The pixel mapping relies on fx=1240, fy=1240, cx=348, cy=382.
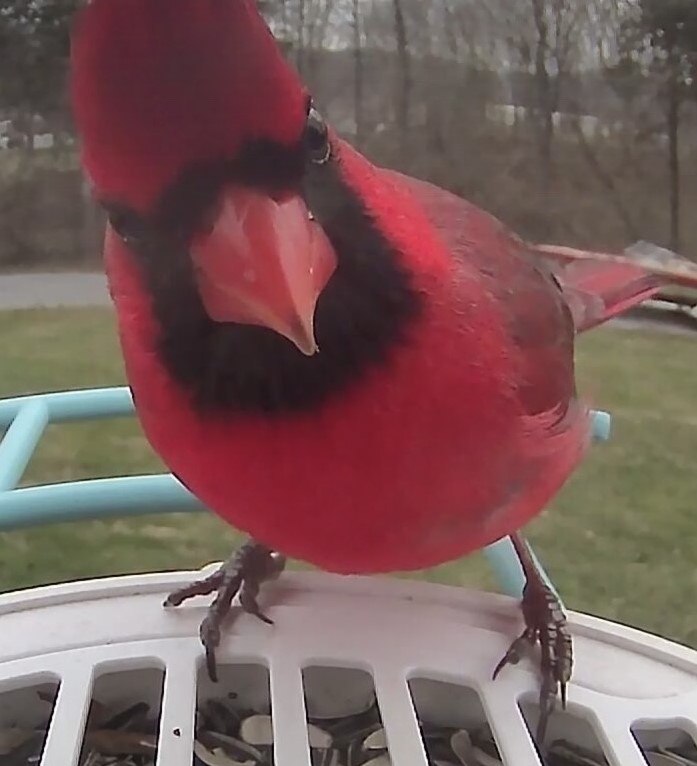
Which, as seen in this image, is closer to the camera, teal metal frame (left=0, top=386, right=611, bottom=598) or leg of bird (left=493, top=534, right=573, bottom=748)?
leg of bird (left=493, top=534, right=573, bottom=748)

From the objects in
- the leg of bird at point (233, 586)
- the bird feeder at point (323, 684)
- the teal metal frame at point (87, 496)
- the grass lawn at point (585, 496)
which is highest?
the teal metal frame at point (87, 496)

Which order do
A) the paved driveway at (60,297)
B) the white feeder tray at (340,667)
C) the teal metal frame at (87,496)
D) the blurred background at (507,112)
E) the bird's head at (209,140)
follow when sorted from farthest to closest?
the paved driveway at (60,297) < the blurred background at (507,112) < the teal metal frame at (87,496) < the white feeder tray at (340,667) < the bird's head at (209,140)

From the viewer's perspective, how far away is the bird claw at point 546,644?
28.6 inches

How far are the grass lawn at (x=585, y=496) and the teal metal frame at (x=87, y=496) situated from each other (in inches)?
12.4

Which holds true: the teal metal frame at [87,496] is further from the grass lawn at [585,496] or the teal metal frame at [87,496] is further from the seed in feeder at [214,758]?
the grass lawn at [585,496]

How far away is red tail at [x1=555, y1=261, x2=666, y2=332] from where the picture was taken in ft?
3.01

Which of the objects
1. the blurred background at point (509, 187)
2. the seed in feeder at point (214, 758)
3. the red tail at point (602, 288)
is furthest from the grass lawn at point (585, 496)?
the seed in feeder at point (214, 758)

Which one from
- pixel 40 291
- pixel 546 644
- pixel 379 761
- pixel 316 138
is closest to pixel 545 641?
pixel 546 644

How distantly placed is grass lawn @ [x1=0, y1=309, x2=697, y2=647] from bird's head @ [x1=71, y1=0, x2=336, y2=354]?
2.69 ft

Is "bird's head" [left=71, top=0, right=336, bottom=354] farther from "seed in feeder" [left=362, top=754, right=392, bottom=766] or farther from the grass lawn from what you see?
the grass lawn

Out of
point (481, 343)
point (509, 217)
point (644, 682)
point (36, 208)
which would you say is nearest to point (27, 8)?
point (36, 208)

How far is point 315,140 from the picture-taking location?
0.48m

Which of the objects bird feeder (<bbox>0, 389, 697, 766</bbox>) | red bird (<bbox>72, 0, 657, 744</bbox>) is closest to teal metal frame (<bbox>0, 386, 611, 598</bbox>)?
bird feeder (<bbox>0, 389, 697, 766</bbox>)

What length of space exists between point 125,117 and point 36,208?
32.8 inches
